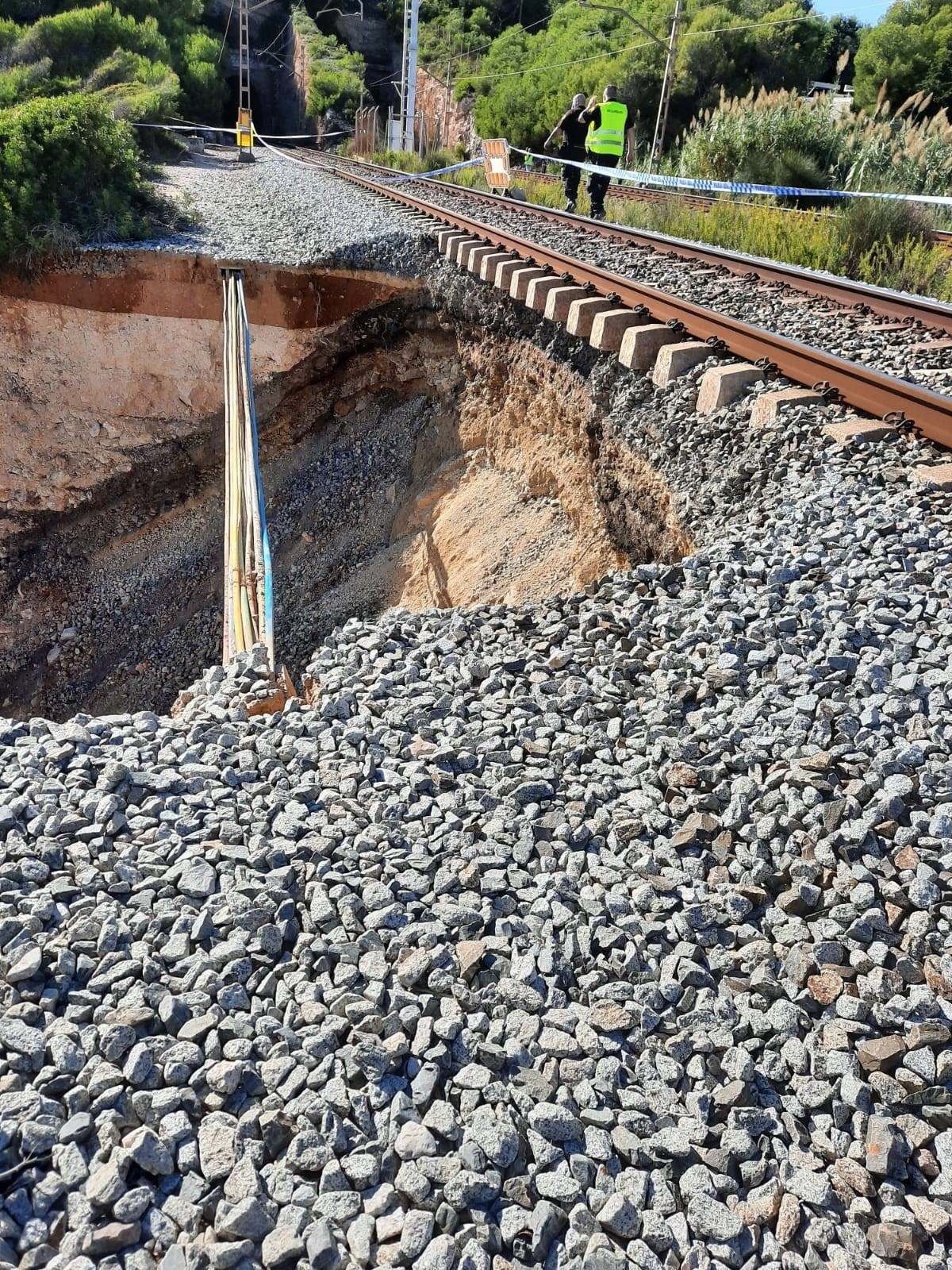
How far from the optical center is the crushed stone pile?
1.86 m

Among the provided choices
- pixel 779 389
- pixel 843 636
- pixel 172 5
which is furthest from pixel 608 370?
pixel 172 5

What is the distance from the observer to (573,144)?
12852mm

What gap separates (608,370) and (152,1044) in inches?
216

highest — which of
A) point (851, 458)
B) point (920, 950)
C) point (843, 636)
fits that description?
point (851, 458)

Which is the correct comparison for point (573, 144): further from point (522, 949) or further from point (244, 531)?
point (522, 949)

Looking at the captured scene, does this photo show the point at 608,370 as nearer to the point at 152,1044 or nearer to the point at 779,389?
the point at 779,389

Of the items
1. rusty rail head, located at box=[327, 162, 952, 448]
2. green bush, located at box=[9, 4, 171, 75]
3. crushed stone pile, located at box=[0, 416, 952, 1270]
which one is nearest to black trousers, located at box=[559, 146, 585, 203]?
rusty rail head, located at box=[327, 162, 952, 448]

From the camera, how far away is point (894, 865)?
2.51 metres

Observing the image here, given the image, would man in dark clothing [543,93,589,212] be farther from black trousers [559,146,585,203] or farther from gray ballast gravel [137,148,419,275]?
gray ballast gravel [137,148,419,275]

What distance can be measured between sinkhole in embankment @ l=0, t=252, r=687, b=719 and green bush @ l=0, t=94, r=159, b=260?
542 millimetres

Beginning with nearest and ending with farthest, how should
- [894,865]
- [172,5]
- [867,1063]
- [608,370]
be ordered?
[867,1063] < [894,865] < [608,370] < [172,5]

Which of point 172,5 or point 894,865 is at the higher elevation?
point 172,5

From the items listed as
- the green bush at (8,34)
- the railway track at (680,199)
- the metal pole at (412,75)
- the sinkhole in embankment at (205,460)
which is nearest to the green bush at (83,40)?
the green bush at (8,34)

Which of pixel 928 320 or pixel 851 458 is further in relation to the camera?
pixel 928 320
